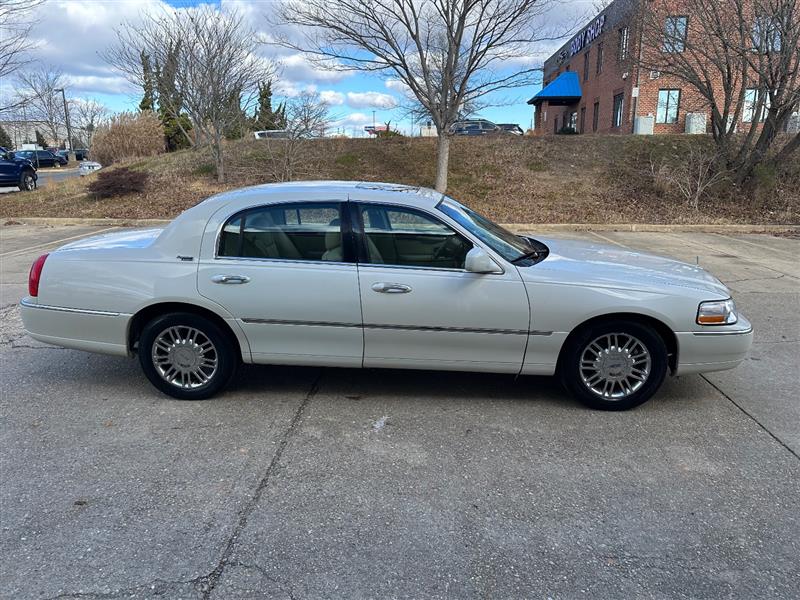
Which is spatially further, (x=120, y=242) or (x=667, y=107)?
(x=667, y=107)

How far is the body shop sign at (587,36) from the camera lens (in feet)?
100

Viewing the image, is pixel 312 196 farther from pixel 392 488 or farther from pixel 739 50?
pixel 739 50

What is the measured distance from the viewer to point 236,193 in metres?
4.36

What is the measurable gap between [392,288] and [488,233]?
0.93 metres

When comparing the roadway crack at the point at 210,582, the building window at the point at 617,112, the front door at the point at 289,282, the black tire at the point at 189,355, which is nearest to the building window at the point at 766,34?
the front door at the point at 289,282

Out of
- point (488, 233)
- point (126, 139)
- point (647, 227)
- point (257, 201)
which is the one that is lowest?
point (647, 227)

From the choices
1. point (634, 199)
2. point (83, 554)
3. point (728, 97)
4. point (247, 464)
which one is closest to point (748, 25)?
point (728, 97)

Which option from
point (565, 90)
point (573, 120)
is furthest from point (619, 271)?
point (573, 120)

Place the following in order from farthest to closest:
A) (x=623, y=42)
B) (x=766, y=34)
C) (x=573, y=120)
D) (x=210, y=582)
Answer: (x=573, y=120) < (x=623, y=42) < (x=766, y=34) < (x=210, y=582)

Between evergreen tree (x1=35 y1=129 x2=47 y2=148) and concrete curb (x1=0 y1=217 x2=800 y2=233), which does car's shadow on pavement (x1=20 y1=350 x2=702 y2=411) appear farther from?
evergreen tree (x1=35 y1=129 x2=47 y2=148)

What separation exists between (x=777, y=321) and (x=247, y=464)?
19.6 ft

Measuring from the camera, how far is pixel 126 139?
2464 cm

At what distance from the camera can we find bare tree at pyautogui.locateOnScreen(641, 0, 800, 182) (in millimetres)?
13422

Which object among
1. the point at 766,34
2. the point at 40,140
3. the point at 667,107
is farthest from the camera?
the point at 40,140
